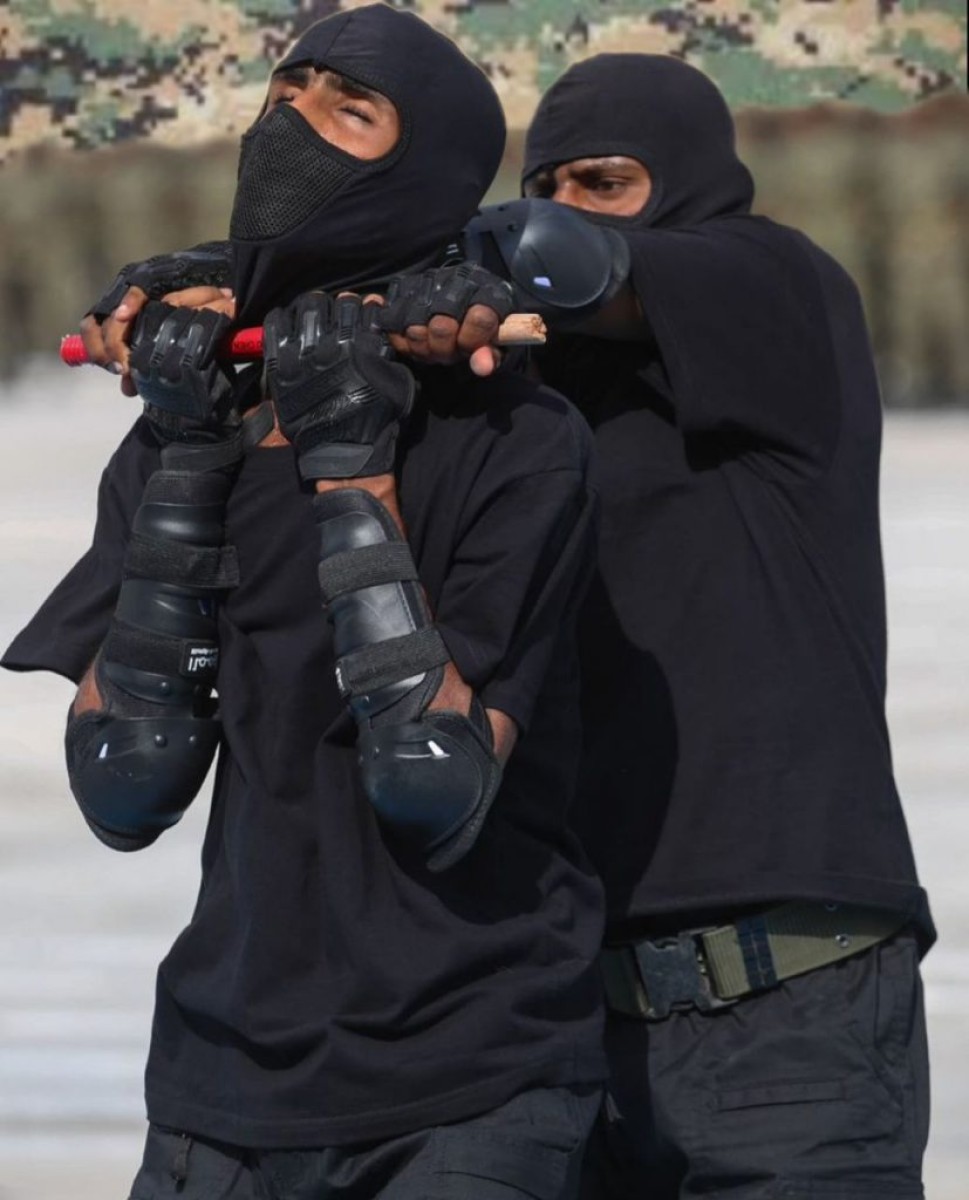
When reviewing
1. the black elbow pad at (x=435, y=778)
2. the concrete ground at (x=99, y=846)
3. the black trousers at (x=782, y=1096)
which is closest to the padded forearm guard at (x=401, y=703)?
the black elbow pad at (x=435, y=778)

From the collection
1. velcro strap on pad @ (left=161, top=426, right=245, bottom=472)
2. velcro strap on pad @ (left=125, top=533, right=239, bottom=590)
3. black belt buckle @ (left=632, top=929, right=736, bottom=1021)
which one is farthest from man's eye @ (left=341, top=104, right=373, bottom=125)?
black belt buckle @ (left=632, top=929, right=736, bottom=1021)

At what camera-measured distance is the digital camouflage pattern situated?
32.3ft

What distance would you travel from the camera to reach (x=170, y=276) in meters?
2.72

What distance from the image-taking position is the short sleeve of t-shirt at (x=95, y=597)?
8.82 feet

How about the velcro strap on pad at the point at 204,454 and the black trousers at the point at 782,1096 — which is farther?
the black trousers at the point at 782,1096

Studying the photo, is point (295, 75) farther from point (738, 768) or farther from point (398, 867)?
point (738, 768)

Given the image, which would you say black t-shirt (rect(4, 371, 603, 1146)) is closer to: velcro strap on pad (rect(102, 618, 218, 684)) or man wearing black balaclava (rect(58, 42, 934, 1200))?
velcro strap on pad (rect(102, 618, 218, 684))

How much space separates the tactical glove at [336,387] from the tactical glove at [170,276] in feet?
0.80

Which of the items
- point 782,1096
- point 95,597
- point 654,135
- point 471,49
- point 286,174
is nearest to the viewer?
point 286,174

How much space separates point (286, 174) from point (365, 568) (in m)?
0.40

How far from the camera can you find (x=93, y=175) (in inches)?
422

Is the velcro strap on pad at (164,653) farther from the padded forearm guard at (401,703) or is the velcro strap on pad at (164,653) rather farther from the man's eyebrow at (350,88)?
the man's eyebrow at (350,88)

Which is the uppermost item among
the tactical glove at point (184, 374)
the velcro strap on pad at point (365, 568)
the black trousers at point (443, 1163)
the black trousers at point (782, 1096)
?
the tactical glove at point (184, 374)

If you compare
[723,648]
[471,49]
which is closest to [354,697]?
[723,648]
